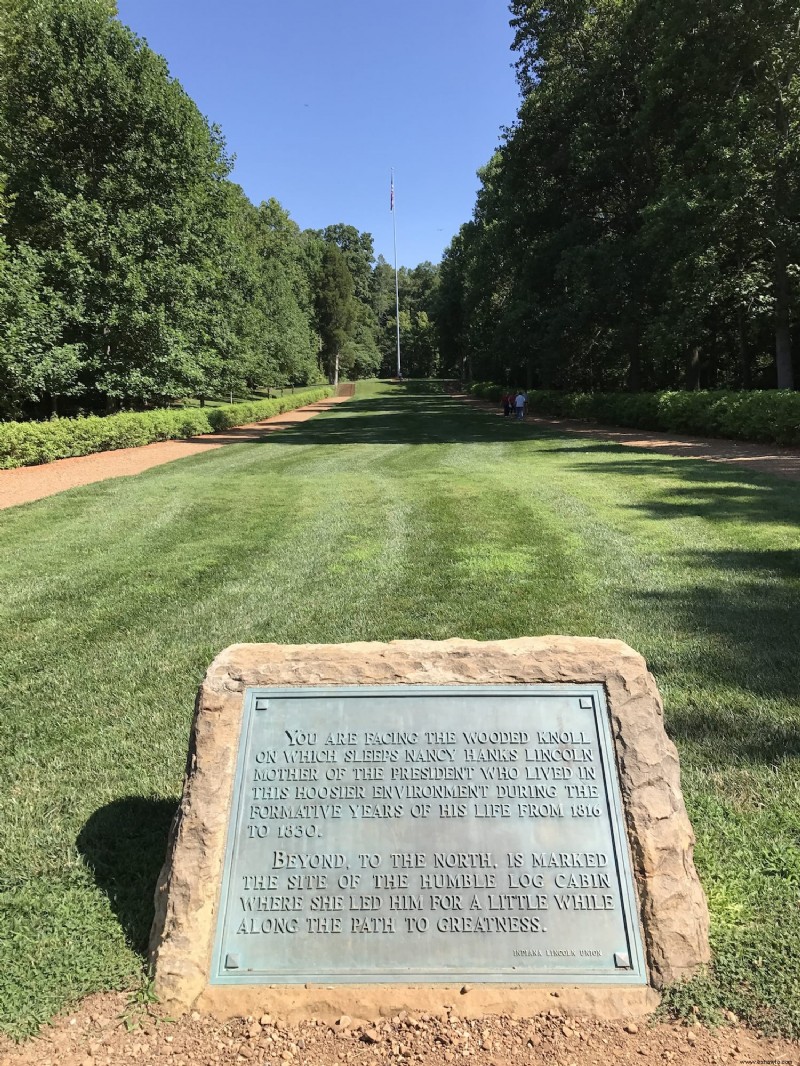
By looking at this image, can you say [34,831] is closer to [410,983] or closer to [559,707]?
[410,983]

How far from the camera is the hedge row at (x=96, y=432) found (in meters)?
14.6

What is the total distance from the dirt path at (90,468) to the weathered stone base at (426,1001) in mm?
9926

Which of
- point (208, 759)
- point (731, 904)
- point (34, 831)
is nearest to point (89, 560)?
point (34, 831)

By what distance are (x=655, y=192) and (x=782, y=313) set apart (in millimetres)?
6537

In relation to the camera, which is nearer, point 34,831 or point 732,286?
point 34,831

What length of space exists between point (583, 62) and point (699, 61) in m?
8.85

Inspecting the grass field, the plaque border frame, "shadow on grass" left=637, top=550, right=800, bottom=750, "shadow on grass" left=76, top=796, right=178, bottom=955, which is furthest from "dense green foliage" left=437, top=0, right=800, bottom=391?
"shadow on grass" left=76, top=796, right=178, bottom=955

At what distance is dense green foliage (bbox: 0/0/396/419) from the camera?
1856 cm

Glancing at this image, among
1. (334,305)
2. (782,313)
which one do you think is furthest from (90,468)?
(334,305)

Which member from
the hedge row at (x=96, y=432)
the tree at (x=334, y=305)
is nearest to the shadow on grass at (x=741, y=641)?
the hedge row at (x=96, y=432)

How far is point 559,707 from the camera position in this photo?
2.44 meters

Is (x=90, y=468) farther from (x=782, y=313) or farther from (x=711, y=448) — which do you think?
(x=782, y=313)

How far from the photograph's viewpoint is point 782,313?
1788 cm

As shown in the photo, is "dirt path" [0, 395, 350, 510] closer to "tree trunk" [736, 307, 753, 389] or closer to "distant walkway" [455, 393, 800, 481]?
Answer: "distant walkway" [455, 393, 800, 481]
